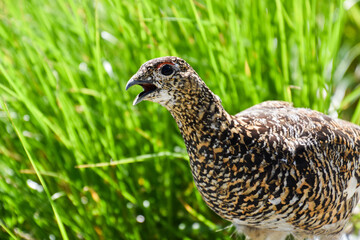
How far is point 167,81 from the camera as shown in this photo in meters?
1.12

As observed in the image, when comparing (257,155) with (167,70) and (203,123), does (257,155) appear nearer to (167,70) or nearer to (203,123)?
(203,123)

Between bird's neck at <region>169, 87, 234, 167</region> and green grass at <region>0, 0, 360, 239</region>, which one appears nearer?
bird's neck at <region>169, 87, 234, 167</region>

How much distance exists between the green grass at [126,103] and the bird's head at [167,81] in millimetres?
463

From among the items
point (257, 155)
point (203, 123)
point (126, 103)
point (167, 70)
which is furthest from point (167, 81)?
point (126, 103)

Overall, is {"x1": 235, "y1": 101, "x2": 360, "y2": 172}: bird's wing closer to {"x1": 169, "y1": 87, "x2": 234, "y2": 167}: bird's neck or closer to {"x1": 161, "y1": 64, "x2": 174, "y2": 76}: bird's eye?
{"x1": 169, "y1": 87, "x2": 234, "y2": 167}: bird's neck

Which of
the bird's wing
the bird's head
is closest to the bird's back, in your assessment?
the bird's wing

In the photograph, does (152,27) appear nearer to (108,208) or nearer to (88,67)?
(88,67)

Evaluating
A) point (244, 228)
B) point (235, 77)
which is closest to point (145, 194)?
point (244, 228)

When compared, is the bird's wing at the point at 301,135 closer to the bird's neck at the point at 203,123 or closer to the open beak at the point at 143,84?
the bird's neck at the point at 203,123

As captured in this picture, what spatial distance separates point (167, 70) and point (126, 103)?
65 cm

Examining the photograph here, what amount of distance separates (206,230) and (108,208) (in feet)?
1.30

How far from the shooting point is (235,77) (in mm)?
1756

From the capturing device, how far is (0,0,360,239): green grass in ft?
5.48

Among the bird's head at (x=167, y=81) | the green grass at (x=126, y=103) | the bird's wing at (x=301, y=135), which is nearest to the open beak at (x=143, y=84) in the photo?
the bird's head at (x=167, y=81)
